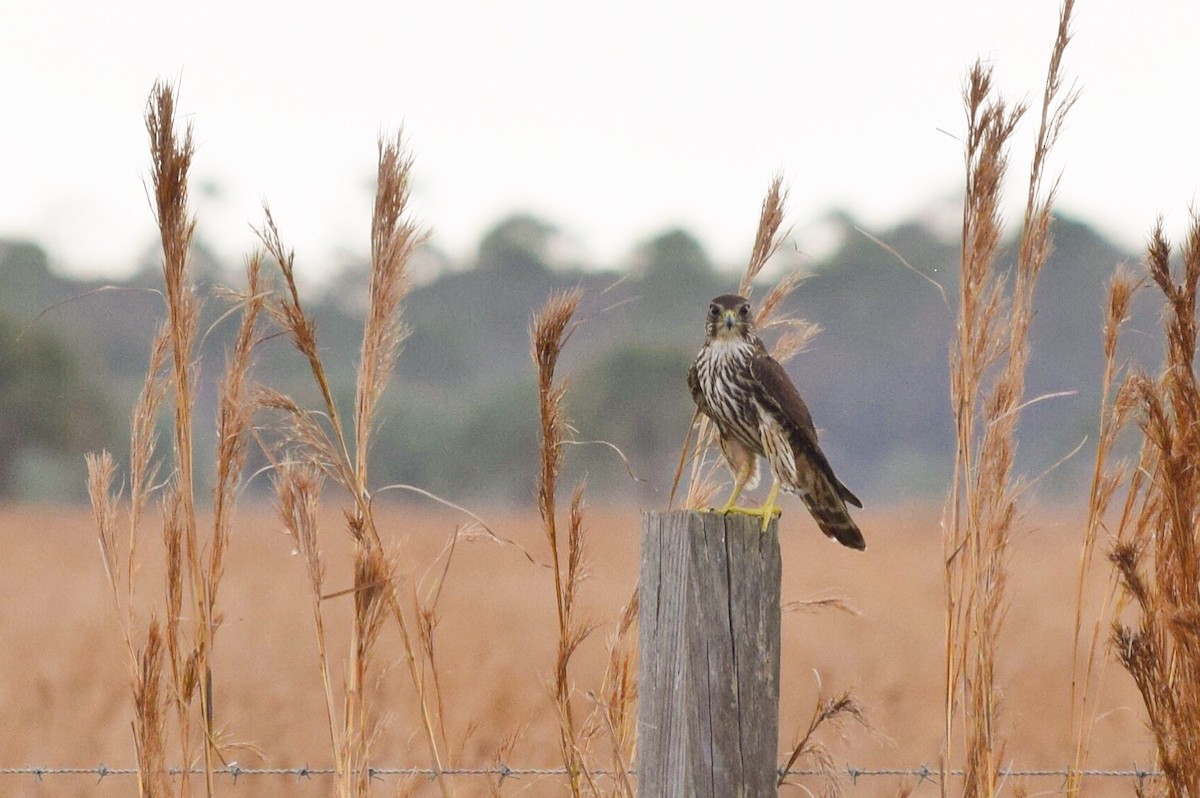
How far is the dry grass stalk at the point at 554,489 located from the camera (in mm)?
2457

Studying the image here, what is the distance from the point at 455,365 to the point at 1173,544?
42.1 metres

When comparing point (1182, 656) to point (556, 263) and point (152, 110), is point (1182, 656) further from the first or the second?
point (556, 263)

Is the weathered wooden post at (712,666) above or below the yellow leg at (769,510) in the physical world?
below

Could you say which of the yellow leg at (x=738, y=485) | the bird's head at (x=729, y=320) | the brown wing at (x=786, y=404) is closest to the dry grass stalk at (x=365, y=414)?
the yellow leg at (x=738, y=485)

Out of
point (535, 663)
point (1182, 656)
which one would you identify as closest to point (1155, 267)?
point (1182, 656)

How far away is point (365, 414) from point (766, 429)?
1.29m

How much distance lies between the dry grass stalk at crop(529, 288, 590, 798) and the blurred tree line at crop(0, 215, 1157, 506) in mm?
26453

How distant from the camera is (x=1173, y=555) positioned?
245cm

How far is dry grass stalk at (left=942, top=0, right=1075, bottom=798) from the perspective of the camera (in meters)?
2.50

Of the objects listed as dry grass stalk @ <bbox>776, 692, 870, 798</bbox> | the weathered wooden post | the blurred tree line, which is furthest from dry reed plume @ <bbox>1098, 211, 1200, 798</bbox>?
the blurred tree line

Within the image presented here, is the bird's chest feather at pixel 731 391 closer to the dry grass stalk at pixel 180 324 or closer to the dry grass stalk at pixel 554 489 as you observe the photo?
the dry grass stalk at pixel 554 489

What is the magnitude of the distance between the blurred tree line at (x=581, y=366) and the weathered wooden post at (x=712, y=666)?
26.8 metres

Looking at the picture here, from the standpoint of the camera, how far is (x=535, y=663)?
429 inches

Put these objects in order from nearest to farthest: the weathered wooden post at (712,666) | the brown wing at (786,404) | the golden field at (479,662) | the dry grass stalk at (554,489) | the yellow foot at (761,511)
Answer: the weathered wooden post at (712,666) → the dry grass stalk at (554,489) → the yellow foot at (761,511) → the brown wing at (786,404) → the golden field at (479,662)
